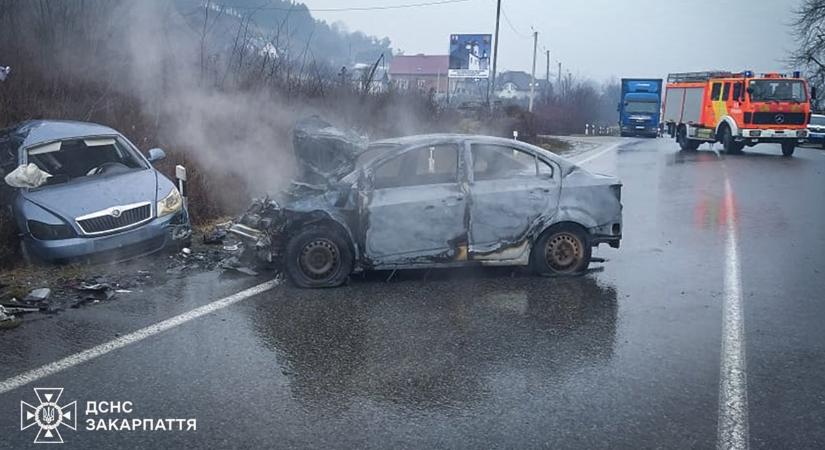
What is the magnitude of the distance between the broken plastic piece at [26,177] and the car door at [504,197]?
4.97m

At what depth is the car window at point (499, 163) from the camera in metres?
7.12

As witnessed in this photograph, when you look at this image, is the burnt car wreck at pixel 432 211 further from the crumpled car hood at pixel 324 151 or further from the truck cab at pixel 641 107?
the truck cab at pixel 641 107

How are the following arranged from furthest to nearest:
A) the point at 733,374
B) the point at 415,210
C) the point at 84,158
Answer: the point at 84,158, the point at 415,210, the point at 733,374

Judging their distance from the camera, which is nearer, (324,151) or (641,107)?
(324,151)

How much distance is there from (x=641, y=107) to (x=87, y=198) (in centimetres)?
4087

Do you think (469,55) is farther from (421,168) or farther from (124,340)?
(124,340)

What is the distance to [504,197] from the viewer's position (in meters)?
7.01

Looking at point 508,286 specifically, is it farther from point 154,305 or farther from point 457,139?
point 154,305

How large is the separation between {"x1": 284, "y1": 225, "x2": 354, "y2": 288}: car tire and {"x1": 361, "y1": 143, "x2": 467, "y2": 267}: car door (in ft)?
0.89

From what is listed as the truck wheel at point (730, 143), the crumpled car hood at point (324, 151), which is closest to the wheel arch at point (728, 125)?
the truck wheel at point (730, 143)

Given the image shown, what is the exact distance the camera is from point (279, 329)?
569 centimetres

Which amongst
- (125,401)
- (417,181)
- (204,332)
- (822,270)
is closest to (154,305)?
(204,332)

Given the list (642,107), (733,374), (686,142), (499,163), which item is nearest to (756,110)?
(686,142)

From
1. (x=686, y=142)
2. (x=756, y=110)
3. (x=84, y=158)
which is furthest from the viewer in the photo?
(x=686, y=142)
